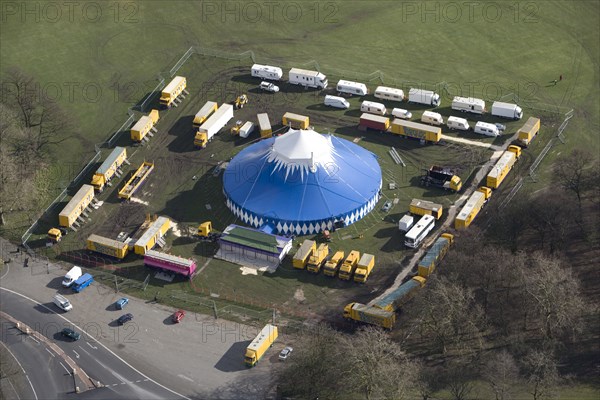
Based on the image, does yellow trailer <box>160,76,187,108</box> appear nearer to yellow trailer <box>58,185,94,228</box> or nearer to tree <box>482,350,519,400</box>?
yellow trailer <box>58,185,94,228</box>

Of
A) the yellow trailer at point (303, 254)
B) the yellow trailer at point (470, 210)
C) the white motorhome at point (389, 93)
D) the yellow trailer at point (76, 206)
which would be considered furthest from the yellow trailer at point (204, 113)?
the yellow trailer at point (470, 210)

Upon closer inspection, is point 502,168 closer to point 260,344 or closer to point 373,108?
point 373,108

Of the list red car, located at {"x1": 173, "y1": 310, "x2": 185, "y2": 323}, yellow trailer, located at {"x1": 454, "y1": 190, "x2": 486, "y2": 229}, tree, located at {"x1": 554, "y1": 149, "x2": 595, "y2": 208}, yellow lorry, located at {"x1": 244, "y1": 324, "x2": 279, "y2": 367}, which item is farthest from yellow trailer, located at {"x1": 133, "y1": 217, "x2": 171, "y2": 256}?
tree, located at {"x1": 554, "y1": 149, "x2": 595, "y2": 208}

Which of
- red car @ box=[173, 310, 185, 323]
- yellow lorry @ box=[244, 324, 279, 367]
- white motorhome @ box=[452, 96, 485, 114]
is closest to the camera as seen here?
yellow lorry @ box=[244, 324, 279, 367]

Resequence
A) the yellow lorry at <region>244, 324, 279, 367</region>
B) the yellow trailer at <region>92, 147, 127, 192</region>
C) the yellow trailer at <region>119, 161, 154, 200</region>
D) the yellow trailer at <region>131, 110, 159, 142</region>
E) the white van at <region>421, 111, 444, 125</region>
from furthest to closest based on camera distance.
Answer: the white van at <region>421, 111, 444, 125</region> < the yellow trailer at <region>131, 110, 159, 142</region> < the yellow trailer at <region>92, 147, 127, 192</region> < the yellow trailer at <region>119, 161, 154, 200</region> < the yellow lorry at <region>244, 324, 279, 367</region>

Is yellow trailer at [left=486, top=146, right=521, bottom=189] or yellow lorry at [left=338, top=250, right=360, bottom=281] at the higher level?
yellow lorry at [left=338, top=250, right=360, bottom=281]

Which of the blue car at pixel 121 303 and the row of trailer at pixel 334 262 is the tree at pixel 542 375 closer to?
the row of trailer at pixel 334 262
